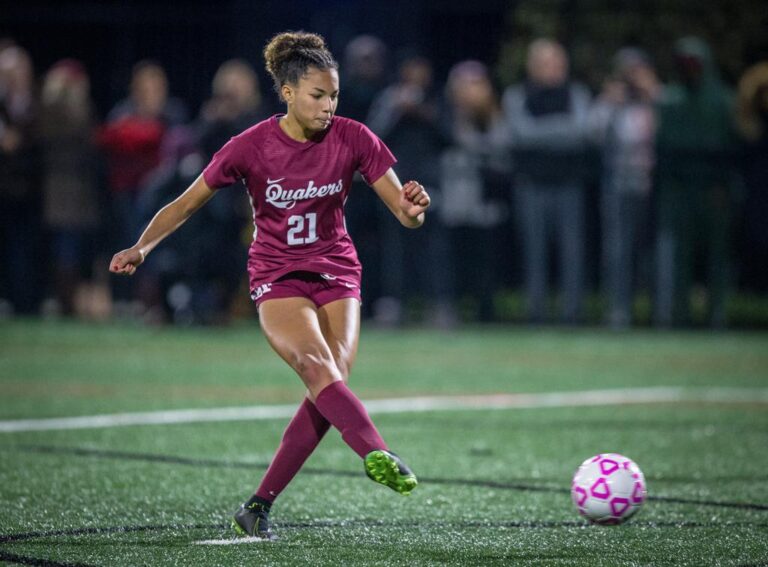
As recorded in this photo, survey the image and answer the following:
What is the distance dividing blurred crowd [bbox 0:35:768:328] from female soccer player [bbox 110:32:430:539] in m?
10.0

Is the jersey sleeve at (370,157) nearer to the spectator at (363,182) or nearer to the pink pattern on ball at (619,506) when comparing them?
the pink pattern on ball at (619,506)

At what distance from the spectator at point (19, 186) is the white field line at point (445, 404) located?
8457 millimetres

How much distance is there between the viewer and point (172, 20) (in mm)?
22609

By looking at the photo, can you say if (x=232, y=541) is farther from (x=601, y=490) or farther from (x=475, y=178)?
(x=475, y=178)

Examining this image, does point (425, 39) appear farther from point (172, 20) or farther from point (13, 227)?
point (13, 227)

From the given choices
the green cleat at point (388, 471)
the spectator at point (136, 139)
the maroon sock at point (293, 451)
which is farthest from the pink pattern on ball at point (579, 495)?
the spectator at point (136, 139)

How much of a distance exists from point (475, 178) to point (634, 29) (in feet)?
17.5

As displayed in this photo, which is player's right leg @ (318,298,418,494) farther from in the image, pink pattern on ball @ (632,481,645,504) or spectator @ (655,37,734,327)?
spectator @ (655,37,734,327)

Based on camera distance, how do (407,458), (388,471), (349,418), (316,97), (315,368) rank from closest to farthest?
(388,471) < (349,418) < (315,368) < (316,97) < (407,458)

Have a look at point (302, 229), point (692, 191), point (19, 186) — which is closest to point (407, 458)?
point (302, 229)

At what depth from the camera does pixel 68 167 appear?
17.6 metres

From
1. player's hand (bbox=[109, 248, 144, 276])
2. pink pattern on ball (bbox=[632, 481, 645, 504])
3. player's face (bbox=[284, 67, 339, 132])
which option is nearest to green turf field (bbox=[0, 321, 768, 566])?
pink pattern on ball (bbox=[632, 481, 645, 504])

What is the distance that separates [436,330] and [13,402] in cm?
744

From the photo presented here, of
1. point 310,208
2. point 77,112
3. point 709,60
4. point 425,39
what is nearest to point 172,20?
point 425,39
